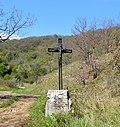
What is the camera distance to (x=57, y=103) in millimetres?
6043

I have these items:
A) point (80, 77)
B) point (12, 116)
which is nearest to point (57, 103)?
point (12, 116)

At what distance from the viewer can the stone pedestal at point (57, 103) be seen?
19.6ft

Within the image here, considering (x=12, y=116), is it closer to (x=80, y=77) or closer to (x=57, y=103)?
(x=57, y=103)

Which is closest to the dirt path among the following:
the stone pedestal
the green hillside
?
the green hillside

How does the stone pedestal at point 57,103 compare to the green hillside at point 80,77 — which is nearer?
the green hillside at point 80,77

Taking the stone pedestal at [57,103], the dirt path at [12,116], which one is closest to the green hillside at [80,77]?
the stone pedestal at [57,103]

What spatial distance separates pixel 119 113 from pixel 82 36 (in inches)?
650

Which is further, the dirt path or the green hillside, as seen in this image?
the dirt path

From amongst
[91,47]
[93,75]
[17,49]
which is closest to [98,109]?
[93,75]

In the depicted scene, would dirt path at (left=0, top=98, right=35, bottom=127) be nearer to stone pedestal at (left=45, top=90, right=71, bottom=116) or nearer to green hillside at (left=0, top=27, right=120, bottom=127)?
green hillside at (left=0, top=27, right=120, bottom=127)

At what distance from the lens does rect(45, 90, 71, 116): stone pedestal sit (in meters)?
5.97

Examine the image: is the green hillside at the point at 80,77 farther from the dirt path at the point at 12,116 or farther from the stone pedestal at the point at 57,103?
the dirt path at the point at 12,116

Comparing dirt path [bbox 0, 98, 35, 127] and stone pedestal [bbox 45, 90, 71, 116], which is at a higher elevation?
stone pedestal [bbox 45, 90, 71, 116]

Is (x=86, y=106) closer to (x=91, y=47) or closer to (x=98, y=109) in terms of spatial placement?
(x=98, y=109)
